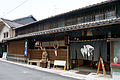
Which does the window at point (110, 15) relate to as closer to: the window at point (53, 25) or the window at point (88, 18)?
the window at point (88, 18)

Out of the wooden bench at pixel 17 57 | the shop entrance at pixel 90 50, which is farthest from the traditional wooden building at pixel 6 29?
the shop entrance at pixel 90 50

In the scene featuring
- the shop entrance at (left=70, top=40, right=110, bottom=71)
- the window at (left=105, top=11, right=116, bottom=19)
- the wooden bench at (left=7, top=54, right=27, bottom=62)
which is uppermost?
the window at (left=105, top=11, right=116, bottom=19)

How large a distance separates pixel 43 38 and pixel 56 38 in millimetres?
2168

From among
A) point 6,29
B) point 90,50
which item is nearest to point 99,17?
point 90,50

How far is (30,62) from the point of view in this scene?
12672mm

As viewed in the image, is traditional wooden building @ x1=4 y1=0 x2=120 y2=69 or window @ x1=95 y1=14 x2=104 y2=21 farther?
window @ x1=95 y1=14 x2=104 y2=21

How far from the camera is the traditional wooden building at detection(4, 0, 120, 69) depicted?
7.10 meters

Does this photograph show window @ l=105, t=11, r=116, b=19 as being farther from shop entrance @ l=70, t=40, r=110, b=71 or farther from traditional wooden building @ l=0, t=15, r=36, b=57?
traditional wooden building @ l=0, t=15, r=36, b=57

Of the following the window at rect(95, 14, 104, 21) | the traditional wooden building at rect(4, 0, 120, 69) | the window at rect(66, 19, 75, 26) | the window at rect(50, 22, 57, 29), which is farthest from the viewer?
the window at rect(50, 22, 57, 29)

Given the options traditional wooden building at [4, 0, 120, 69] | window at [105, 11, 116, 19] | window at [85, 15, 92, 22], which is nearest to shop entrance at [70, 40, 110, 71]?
traditional wooden building at [4, 0, 120, 69]

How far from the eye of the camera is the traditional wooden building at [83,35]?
7.10 m

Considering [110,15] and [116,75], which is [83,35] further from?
[116,75]

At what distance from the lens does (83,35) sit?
8672mm

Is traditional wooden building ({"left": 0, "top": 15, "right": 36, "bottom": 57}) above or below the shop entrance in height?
above
